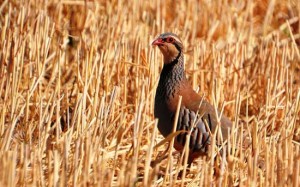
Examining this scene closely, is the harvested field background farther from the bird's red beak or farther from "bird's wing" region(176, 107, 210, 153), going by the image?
the bird's red beak

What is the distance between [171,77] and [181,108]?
1.19 feet

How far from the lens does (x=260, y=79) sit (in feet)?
26.7

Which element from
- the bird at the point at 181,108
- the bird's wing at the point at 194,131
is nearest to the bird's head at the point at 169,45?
the bird at the point at 181,108

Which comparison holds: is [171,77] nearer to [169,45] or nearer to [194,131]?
[169,45]

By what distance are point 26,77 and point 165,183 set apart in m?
2.59

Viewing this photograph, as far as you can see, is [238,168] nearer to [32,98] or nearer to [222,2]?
[32,98]

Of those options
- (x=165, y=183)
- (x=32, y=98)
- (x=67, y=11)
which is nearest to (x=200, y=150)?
(x=165, y=183)

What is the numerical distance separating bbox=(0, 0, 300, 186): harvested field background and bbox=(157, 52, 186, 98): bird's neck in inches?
6.4

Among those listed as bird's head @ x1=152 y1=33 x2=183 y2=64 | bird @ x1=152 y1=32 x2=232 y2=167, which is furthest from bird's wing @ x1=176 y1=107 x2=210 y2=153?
bird's head @ x1=152 y1=33 x2=183 y2=64

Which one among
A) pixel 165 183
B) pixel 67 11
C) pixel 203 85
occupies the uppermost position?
pixel 67 11

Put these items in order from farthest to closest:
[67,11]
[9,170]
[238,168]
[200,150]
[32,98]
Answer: [67,11] → [32,98] → [200,150] → [238,168] → [9,170]

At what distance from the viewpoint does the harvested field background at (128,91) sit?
5133 millimetres

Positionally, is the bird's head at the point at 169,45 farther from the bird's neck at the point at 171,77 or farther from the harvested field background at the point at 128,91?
the harvested field background at the point at 128,91

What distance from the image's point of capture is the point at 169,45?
6859 mm
